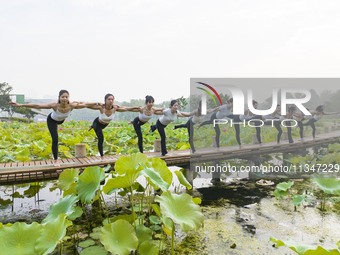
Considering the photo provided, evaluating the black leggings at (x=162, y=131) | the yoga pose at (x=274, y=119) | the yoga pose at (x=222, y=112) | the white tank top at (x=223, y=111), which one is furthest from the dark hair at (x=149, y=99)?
the yoga pose at (x=274, y=119)

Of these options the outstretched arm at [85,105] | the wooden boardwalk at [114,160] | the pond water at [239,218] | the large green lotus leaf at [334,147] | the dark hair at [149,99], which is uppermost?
the dark hair at [149,99]

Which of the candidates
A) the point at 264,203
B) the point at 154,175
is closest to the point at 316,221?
the point at 264,203

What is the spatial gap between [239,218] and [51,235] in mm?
2563

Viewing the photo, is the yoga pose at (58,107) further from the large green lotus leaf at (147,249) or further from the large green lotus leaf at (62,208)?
the large green lotus leaf at (147,249)

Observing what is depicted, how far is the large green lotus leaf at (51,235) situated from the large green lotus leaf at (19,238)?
0.04 metres

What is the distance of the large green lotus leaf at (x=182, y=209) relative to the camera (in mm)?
2207

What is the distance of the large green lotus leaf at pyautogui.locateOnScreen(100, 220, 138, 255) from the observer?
7.55ft

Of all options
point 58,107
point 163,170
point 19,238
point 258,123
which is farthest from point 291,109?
point 19,238

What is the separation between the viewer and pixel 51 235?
6.79 feet

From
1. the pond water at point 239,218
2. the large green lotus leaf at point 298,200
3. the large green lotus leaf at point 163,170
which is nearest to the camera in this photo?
the large green lotus leaf at point 163,170

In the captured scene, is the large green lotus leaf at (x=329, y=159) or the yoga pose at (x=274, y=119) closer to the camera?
the large green lotus leaf at (x=329, y=159)

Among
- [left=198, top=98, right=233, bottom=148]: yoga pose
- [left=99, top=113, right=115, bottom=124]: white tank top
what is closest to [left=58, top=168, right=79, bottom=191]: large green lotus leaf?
[left=99, top=113, right=115, bottom=124]: white tank top

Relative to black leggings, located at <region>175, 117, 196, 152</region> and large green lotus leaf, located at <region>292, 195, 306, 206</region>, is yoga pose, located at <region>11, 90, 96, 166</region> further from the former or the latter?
large green lotus leaf, located at <region>292, 195, 306, 206</region>

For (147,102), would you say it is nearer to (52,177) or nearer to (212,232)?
(52,177)
